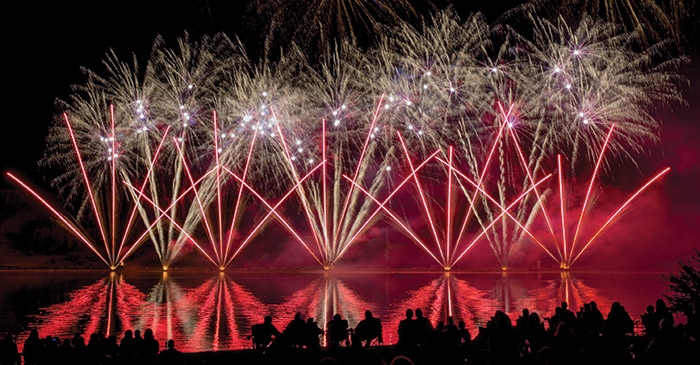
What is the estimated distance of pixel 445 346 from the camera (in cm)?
964

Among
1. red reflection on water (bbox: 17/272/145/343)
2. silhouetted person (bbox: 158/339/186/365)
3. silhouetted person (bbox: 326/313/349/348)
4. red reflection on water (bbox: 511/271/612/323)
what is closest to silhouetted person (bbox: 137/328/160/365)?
silhouetted person (bbox: 158/339/186/365)

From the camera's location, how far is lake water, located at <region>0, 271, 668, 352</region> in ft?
63.6

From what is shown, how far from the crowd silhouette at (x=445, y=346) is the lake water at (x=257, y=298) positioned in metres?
3.69

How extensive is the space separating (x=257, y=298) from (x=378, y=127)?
1207cm

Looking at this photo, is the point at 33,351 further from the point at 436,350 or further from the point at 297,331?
the point at 436,350

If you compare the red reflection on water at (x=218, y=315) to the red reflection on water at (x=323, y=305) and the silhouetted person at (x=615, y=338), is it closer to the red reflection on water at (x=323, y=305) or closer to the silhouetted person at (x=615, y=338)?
the red reflection on water at (x=323, y=305)

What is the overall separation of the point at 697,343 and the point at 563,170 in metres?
32.0

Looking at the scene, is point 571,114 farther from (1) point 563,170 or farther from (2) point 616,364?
(2) point 616,364

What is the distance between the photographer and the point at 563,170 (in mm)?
41750

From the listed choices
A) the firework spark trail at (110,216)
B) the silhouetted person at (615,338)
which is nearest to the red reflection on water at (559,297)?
the silhouetted person at (615,338)

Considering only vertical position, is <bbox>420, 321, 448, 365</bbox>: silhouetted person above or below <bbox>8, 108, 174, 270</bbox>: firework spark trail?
below

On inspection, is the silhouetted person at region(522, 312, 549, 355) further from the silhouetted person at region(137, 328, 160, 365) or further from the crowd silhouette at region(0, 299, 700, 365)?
the silhouetted person at region(137, 328, 160, 365)

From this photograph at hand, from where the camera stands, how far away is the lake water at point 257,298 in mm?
19391

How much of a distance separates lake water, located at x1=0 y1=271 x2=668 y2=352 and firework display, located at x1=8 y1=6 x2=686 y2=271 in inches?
126
